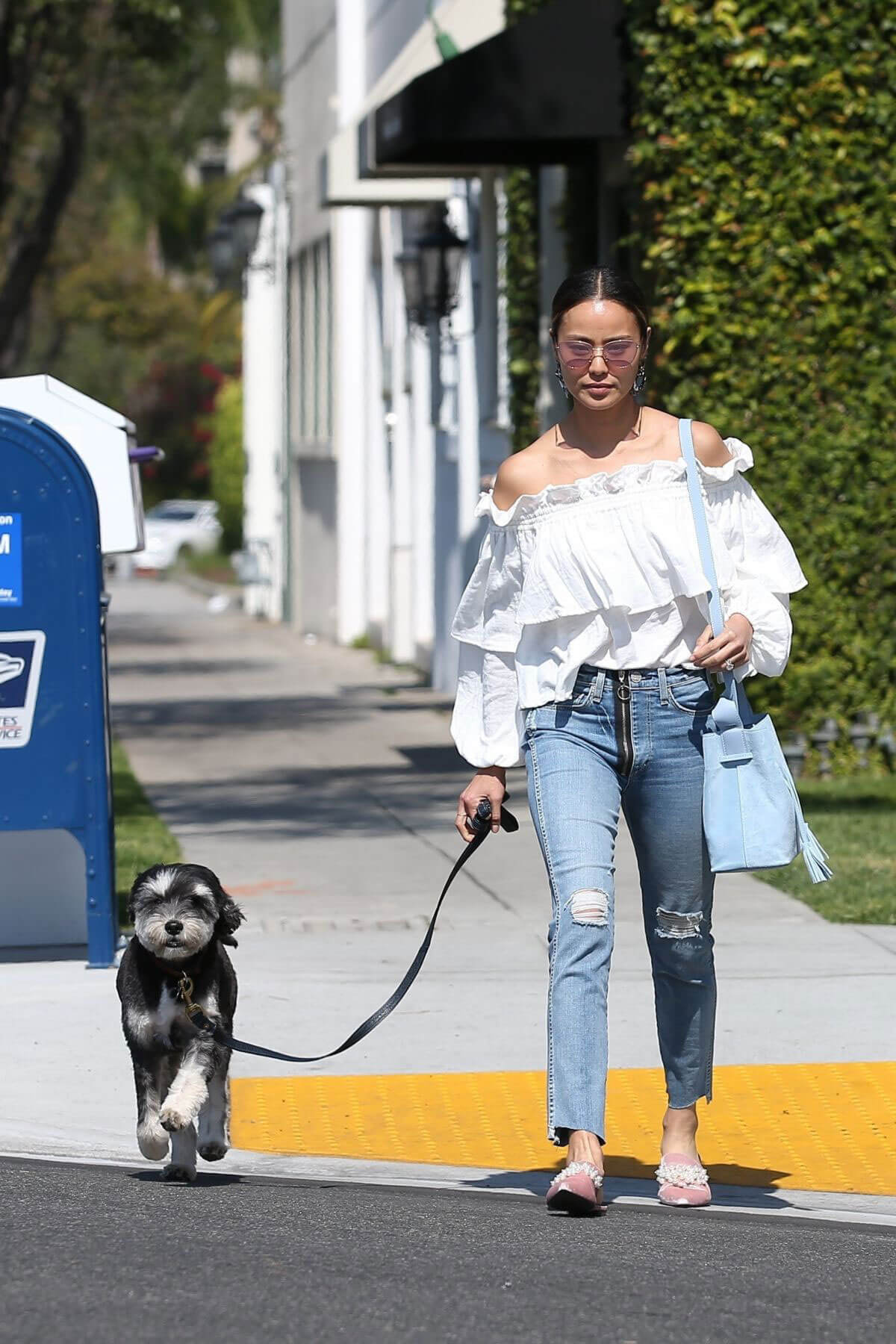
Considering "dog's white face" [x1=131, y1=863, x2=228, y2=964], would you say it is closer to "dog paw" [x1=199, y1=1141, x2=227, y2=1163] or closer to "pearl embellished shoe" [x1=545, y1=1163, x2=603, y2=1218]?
"dog paw" [x1=199, y1=1141, x2=227, y2=1163]

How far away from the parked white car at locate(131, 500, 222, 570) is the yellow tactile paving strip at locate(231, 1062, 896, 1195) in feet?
134

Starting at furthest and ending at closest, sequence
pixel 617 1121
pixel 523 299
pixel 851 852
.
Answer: pixel 523 299, pixel 851 852, pixel 617 1121

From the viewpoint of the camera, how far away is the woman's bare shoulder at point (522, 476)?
5.18 metres

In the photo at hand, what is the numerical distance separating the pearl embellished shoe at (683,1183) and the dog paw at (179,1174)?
3.56ft

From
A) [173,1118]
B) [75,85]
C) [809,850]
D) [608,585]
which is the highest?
[75,85]

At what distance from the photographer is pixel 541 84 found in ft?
42.8

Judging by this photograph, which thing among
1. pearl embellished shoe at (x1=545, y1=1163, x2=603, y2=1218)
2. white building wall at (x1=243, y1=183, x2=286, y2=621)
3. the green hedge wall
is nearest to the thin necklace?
pearl embellished shoe at (x1=545, y1=1163, x2=603, y2=1218)

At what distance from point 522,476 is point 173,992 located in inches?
53.5

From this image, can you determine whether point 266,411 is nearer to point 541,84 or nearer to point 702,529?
point 541,84

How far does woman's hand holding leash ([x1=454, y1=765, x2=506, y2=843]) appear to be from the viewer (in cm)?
515

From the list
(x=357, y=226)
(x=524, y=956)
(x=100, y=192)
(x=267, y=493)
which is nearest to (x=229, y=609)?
(x=267, y=493)

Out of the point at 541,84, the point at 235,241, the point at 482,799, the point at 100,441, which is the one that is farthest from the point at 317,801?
the point at 235,241

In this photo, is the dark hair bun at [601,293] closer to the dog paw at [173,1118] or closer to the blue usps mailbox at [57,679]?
the dog paw at [173,1118]

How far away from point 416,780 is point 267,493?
20.4 metres
